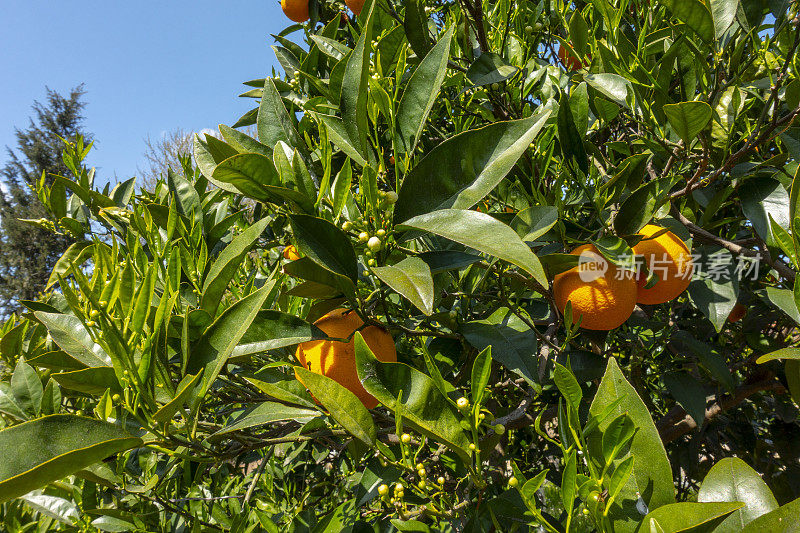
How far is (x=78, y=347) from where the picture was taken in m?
0.54

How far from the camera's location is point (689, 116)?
0.58m

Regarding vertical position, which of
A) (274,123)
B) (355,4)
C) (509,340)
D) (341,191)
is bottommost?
(509,340)

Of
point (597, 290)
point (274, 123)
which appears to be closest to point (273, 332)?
point (274, 123)

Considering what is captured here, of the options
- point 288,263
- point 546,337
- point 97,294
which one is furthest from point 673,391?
point 97,294

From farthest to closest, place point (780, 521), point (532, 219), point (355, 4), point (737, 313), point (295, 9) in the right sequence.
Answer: point (295, 9) < point (355, 4) < point (737, 313) < point (532, 219) < point (780, 521)

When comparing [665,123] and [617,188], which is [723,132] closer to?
[665,123]

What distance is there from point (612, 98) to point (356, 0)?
0.72 m

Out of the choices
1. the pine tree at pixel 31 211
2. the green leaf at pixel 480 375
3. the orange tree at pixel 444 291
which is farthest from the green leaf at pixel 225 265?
the pine tree at pixel 31 211

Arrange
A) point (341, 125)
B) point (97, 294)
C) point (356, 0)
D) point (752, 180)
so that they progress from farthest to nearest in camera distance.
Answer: point (356, 0)
point (752, 180)
point (341, 125)
point (97, 294)

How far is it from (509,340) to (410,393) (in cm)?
18

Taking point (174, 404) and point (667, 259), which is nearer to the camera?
point (174, 404)

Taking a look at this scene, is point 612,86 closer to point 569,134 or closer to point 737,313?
point 569,134

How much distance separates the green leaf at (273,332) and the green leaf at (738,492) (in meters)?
0.39

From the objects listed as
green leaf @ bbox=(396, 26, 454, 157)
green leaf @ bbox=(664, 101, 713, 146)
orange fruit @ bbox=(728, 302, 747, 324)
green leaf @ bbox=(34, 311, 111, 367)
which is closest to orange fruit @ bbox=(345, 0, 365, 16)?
green leaf @ bbox=(396, 26, 454, 157)
